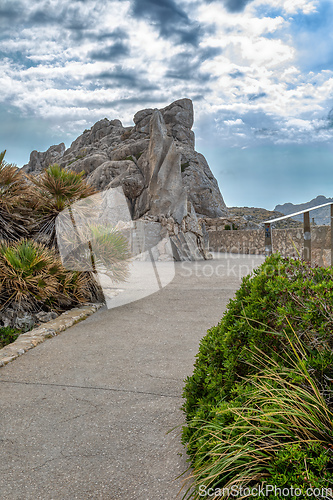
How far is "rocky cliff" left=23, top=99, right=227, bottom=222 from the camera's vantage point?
1609cm

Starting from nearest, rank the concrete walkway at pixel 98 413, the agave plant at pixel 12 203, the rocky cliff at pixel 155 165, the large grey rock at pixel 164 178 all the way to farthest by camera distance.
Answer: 1. the concrete walkway at pixel 98 413
2. the agave plant at pixel 12 203
3. the large grey rock at pixel 164 178
4. the rocky cliff at pixel 155 165

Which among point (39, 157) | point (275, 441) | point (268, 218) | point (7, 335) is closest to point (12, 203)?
point (7, 335)

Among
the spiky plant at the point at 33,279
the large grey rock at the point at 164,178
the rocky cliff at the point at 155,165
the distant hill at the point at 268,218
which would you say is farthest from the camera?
A: the distant hill at the point at 268,218

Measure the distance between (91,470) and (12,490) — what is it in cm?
45

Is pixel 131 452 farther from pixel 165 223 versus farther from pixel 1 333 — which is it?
pixel 165 223

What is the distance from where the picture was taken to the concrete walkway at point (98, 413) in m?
2.04

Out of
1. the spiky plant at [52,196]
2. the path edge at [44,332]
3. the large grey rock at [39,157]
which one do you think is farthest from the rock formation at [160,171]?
the large grey rock at [39,157]

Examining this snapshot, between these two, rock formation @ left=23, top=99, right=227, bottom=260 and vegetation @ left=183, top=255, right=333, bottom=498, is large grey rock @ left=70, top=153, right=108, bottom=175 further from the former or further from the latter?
vegetation @ left=183, top=255, right=333, bottom=498

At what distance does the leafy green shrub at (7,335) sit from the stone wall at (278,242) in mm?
5451

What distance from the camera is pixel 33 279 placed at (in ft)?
18.1

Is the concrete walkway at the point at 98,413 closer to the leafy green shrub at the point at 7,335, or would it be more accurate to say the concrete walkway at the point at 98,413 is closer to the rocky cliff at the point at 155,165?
the leafy green shrub at the point at 7,335

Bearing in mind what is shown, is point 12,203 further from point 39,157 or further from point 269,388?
point 39,157

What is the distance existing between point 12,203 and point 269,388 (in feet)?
19.2

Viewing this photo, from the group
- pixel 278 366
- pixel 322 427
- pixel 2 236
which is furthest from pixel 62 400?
pixel 2 236
